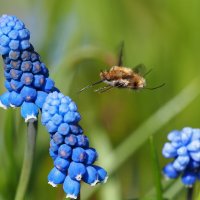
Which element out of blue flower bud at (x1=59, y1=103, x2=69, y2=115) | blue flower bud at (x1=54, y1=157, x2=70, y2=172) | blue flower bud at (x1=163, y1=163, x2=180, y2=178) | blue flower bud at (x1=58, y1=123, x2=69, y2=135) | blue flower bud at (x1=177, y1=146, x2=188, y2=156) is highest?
blue flower bud at (x1=177, y1=146, x2=188, y2=156)

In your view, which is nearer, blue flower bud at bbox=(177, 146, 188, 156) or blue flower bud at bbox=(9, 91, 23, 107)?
blue flower bud at bbox=(9, 91, 23, 107)

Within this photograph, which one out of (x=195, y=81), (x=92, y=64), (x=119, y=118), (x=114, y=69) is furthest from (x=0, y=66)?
(x=114, y=69)

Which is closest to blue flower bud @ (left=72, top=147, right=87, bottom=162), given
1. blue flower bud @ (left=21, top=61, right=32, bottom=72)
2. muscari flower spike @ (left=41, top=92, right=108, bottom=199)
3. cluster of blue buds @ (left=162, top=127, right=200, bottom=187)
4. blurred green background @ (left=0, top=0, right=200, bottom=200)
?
muscari flower spike @ (left=41, top=92, right=108, bottom=199)

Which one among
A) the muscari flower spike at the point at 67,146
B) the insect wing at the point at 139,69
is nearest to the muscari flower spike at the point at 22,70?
the muscari flower spike at the point at 67,146

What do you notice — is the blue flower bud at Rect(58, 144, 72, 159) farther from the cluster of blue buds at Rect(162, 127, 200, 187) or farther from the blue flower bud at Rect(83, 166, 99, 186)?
the cluster of blue buds at Rect(162, 127, 200, 187)

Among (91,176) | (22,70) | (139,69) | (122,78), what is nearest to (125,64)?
(139,69)

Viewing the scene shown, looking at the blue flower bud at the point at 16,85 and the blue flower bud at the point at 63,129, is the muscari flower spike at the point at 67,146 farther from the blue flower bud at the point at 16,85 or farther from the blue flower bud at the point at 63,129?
the blue flower bud at the point at 16,85

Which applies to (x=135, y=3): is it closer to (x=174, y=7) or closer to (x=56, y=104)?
(x=174, y=7)
